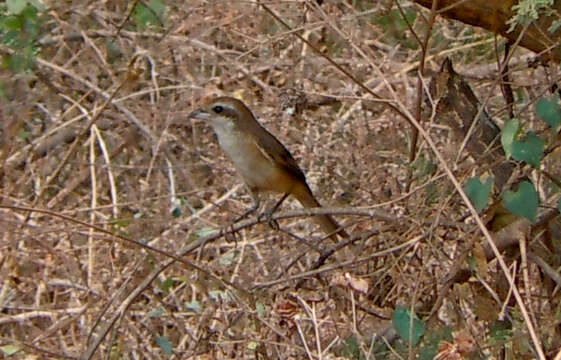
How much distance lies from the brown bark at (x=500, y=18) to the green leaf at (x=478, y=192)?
655 mm

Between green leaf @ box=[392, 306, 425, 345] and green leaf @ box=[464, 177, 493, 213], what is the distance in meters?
0.39

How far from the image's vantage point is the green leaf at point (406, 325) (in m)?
3.60

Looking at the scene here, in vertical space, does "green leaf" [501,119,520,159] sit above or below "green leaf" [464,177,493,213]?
above

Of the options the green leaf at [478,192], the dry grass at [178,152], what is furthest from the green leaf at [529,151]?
the dry grass at [178,152]

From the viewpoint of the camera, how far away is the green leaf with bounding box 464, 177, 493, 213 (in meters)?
→ 3.52

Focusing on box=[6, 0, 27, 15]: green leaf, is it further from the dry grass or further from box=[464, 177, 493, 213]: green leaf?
box=[464, 177, 493, 213]: green leaf

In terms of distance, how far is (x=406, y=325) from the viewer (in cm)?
363


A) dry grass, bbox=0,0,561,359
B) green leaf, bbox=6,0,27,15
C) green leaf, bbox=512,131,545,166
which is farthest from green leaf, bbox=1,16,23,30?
green leaf, bbox=512,131,545,166

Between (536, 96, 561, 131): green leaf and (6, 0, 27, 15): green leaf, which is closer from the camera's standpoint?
(536, 96, 561, 131): green leaf

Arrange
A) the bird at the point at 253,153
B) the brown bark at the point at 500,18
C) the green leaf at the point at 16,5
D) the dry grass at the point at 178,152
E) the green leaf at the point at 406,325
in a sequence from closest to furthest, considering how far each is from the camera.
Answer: the green leaf at the point at 406,325, the brown bark at the point at 500,18, the green leaf at the point at 16,5, the dry grass at the point at 178,152, the bird at the point at 253,153

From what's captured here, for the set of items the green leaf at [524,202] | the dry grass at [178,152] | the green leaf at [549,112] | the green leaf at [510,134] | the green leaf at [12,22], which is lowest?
Result: the dry grass at [178,152]

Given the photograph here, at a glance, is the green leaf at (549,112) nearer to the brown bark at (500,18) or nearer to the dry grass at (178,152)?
the brown bark at (500,18)

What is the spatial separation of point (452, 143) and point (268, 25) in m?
2.44

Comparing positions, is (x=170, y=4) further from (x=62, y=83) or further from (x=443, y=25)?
(x=443, y=25)
